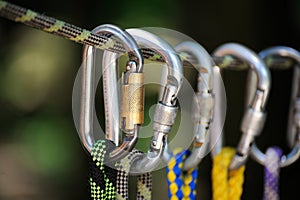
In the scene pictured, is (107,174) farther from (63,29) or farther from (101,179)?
(63,29)

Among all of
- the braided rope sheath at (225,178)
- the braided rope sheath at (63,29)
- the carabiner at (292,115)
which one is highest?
the braided rope sheath at (63,29)

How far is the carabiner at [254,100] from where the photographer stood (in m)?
0.72

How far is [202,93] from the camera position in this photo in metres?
0.71

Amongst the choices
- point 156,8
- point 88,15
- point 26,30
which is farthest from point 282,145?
point 26,30

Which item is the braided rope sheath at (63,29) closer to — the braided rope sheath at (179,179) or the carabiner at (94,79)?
the carabiner at (94,79)

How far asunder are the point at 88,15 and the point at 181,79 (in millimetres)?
746

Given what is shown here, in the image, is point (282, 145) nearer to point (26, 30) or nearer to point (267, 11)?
point (267, 11)

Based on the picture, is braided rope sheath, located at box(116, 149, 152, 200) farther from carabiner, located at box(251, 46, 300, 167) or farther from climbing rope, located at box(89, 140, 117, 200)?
carabiner, located at box(251, 46, 300, 167)

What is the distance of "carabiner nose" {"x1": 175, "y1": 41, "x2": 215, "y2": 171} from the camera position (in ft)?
2.32

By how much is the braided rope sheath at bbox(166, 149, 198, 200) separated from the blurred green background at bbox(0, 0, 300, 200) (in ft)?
2.00

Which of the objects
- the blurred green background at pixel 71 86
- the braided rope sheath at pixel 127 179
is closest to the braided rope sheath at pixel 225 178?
the braided rope sheath at pixel 127 179

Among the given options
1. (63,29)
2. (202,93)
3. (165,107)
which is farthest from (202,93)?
(63,29)

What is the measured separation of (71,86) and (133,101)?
77cm

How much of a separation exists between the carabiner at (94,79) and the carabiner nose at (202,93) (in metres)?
0.12
